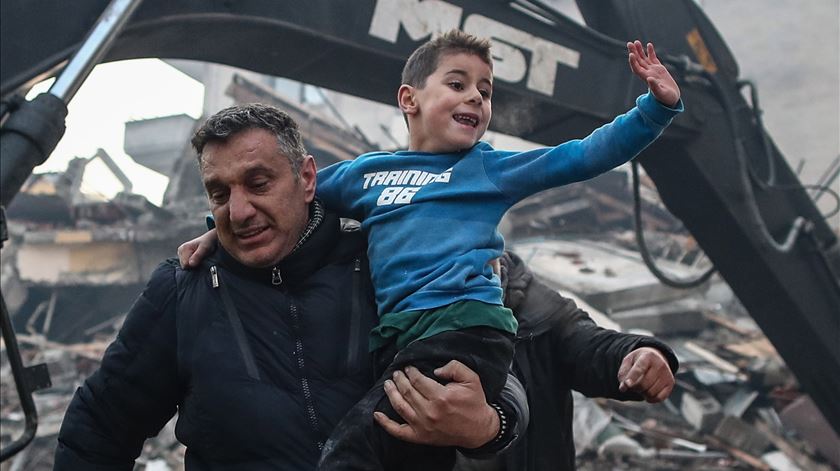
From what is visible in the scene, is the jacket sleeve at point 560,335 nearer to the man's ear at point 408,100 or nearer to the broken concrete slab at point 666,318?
the man's ear at point 408,100

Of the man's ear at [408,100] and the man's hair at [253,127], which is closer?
the man's hair at [253,127]

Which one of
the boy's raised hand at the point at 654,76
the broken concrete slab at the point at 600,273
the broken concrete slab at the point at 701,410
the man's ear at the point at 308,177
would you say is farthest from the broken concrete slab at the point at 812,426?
the man's ear at the point at 308,177

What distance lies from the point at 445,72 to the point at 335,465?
0.87 m

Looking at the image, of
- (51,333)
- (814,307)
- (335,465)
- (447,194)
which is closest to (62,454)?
(335,465)

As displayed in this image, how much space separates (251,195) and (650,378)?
93 cm

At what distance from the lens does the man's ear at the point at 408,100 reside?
1755 mm

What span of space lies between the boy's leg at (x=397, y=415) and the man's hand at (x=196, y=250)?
0.51 metres

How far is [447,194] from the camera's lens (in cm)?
162

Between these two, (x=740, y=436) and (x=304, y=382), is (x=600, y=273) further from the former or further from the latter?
(x=304, y=382)

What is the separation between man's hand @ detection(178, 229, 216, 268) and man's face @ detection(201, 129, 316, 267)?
113 mm

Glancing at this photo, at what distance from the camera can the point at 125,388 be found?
1637 mm

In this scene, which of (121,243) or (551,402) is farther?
(121,243)

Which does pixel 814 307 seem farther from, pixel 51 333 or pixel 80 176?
pixel 80 176

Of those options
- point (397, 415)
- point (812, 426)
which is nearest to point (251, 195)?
point (397, 415)
